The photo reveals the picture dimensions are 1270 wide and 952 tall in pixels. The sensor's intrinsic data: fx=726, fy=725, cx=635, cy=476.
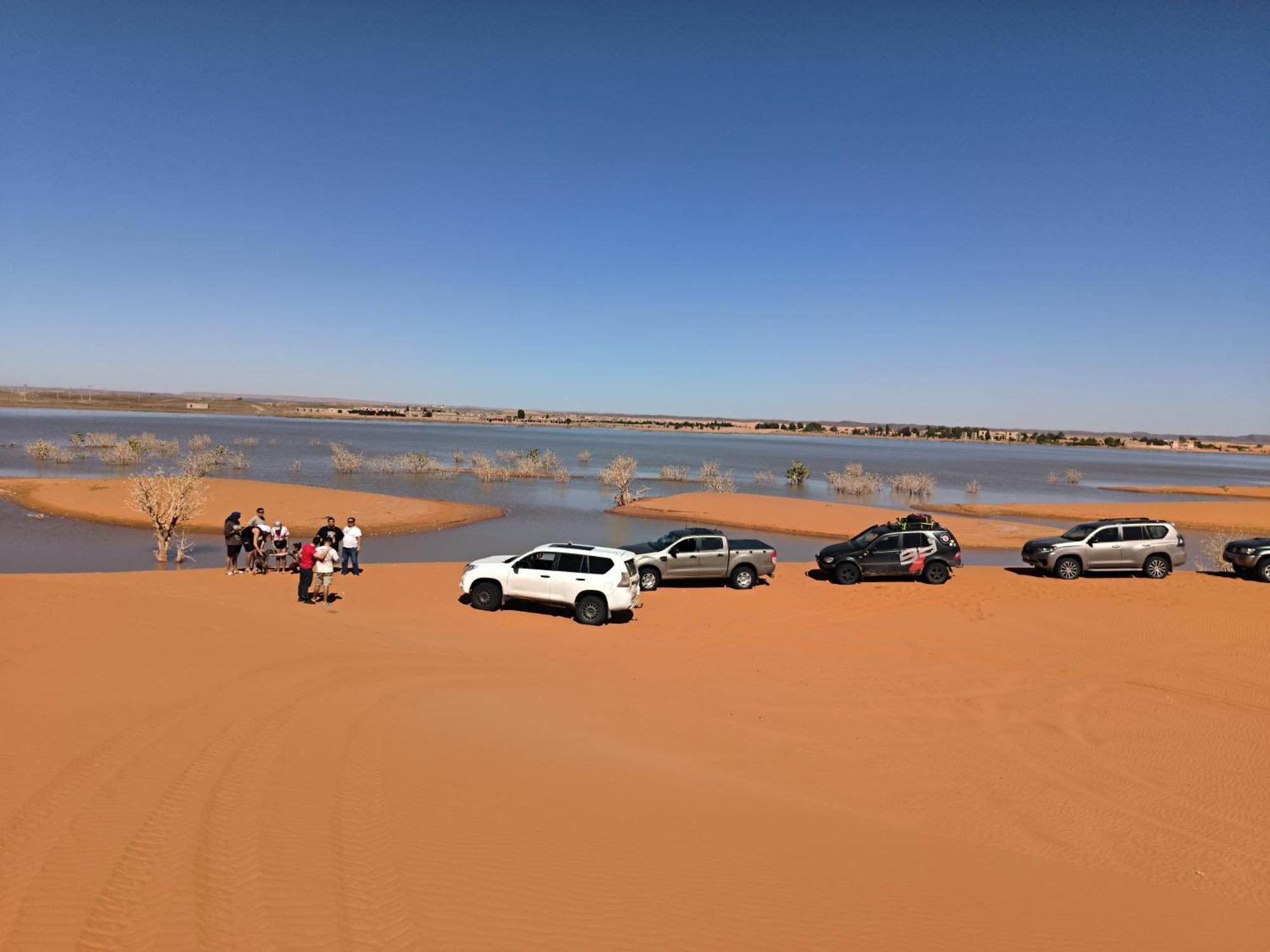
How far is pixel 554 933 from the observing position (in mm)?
5352

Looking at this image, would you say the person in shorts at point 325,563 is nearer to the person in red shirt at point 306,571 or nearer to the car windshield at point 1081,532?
the person in red shirt at point 306,571

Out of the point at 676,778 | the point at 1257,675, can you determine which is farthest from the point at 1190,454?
the point at 676,778

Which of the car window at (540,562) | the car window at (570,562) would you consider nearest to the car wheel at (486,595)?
the car window at (540,562)

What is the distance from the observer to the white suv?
1650 centimetres

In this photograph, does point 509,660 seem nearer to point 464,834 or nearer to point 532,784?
point 532,784

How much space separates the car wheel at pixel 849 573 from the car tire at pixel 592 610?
9.29 metres

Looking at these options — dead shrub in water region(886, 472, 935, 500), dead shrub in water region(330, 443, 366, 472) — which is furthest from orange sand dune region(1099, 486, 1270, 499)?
dead shrub in water region(330, 443, 366, 472)

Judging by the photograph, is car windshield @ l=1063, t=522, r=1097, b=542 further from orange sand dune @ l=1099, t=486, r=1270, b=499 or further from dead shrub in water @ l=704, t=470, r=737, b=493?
orange sand dune @ l=1099, t=486, r=1270, b=499

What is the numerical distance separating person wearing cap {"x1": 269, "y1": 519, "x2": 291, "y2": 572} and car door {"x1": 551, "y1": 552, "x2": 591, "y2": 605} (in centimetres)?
973

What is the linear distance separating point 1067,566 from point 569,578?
56.8 feet

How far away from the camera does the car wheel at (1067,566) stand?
939 inches

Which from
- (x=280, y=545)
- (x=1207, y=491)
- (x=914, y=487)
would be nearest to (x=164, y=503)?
(x=280, y=545)

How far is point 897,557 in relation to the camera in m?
22.7

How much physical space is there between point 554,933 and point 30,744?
6.69 metres
